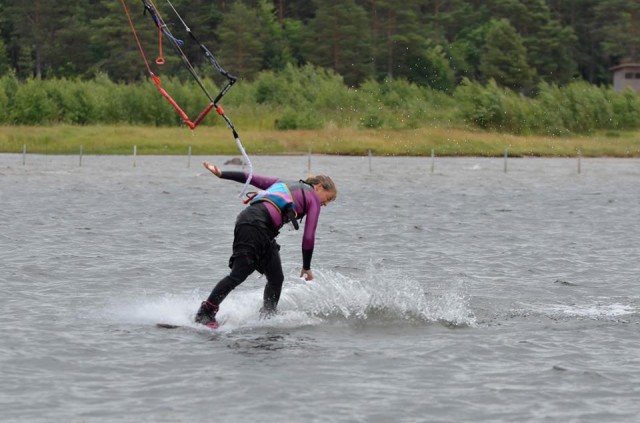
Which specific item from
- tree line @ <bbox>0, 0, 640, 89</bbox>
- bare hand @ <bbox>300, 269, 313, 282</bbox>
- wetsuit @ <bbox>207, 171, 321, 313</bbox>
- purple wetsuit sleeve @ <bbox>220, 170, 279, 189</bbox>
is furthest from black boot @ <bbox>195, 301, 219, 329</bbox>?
tree line @ <bbox>0, 0, 640, 89</bbox>

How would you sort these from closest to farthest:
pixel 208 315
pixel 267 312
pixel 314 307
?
pixel 208 315 < pixel 267 312 < pixel 314 307

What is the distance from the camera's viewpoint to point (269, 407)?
452 inches

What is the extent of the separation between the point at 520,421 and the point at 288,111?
211 ft

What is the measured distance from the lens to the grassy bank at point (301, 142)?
6569 cm

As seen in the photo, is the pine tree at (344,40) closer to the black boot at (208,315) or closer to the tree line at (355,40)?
the tree line at (355,40)

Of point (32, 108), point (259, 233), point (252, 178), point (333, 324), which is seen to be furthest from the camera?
point (32, 108)

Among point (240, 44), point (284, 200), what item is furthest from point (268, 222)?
point (240, 44)

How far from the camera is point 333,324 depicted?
1543cm

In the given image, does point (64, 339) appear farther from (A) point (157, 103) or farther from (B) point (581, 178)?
(A) point (157, 103)

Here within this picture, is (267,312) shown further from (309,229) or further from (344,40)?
(344,40)

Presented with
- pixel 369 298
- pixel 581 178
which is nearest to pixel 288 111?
pixel 581 178

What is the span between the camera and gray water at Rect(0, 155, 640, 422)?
38.4ft

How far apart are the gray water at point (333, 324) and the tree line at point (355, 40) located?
71.8 metres

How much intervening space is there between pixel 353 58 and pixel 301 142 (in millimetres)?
35897
